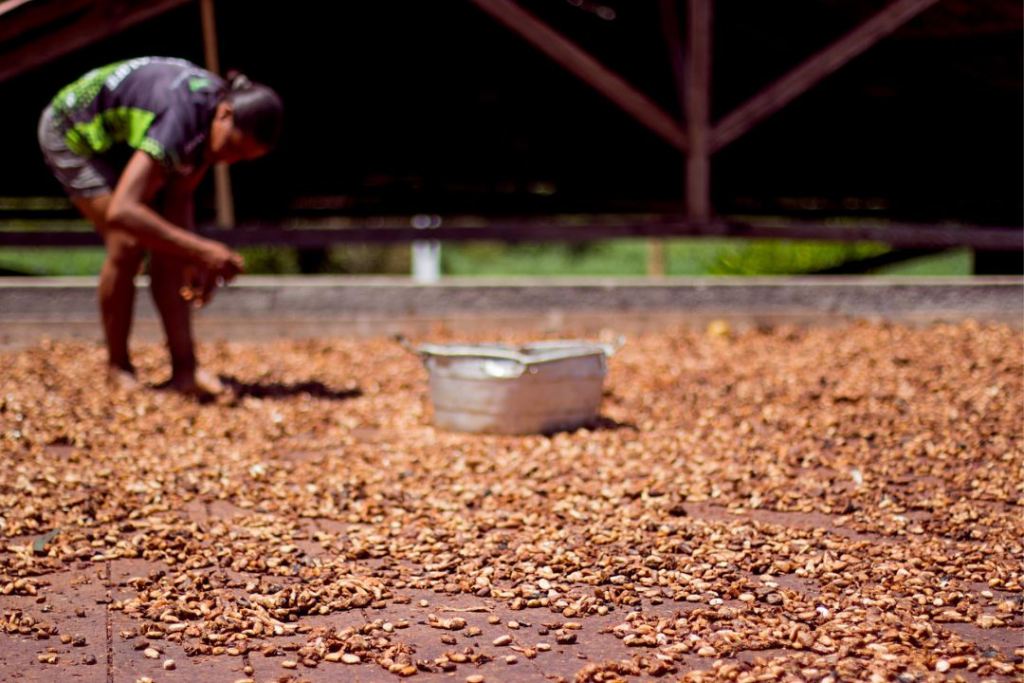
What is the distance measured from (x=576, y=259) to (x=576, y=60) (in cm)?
841

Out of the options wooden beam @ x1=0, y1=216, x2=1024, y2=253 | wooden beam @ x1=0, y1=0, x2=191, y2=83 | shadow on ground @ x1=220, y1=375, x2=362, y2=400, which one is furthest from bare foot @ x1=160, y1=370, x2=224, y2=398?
wooden beam @ x1=0, y1=0, x2=191, y2=83

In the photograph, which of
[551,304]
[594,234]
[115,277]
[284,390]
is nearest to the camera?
[115,277]

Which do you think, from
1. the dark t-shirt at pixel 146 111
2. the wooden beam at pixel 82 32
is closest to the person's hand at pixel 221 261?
the dark t-shirt at pixel 146 111

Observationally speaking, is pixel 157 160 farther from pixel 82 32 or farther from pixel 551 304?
pixel 551 304

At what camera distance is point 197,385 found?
533 cm

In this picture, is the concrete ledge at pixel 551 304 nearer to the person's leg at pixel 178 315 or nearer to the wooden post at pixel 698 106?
the wooden post at pixel 698 106

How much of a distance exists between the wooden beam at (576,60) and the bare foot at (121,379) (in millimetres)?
2577

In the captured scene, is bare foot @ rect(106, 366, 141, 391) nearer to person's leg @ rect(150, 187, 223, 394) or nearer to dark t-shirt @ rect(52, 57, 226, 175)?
person's leg @ rect(150, 187, 223, 394)

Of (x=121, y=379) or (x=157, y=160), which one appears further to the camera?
(x=121, y=379)

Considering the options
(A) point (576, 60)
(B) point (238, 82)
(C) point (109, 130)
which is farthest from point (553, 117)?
(C) point (109, 130)

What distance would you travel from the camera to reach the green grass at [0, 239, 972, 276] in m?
10.2

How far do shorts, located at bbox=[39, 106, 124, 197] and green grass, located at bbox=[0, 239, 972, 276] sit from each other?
276cm

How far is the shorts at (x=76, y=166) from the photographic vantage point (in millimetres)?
4996

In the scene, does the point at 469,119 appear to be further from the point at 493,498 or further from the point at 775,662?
the point at 775,662
